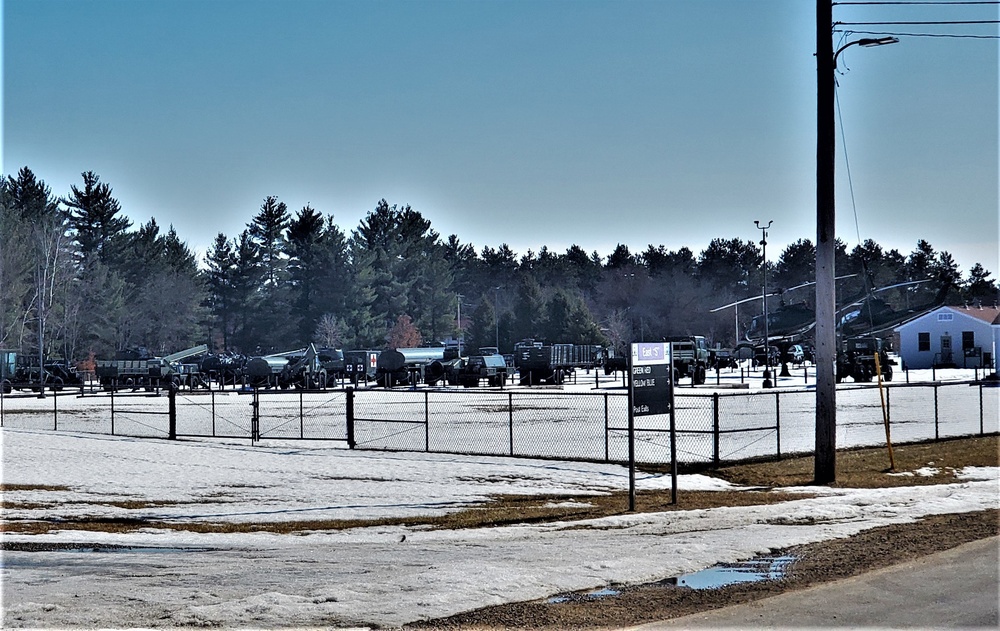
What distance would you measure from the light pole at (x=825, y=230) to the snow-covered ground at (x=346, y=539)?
63.4 inches

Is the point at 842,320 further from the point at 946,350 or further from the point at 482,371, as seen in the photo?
the point at 482,371

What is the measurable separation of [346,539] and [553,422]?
19995 millimetres

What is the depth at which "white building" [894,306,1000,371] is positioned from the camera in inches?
3361

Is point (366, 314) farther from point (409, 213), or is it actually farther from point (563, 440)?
point (563, 440)

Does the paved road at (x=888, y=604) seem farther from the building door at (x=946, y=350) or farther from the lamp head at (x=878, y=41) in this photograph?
the building door at (x=946, y=350)

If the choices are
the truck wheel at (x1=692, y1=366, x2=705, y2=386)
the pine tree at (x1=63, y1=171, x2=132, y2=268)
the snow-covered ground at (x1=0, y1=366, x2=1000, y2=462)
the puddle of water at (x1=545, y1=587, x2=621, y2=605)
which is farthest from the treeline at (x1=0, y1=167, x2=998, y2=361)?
the puddle of water at (x1=545, y1=587, x2=621, y2=605)

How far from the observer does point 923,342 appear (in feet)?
288

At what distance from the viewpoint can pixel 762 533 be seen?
12344mm

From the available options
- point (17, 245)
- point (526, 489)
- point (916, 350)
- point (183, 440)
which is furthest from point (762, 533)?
point (916, 350)

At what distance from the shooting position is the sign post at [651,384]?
1505 centimetres

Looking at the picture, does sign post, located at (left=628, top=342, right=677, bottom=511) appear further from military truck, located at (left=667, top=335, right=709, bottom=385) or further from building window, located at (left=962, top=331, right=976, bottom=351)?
building window, located at (left=962, top=331, right=976, bottom=351)

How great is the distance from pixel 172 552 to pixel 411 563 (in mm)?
2698

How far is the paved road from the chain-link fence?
8916 millimetres

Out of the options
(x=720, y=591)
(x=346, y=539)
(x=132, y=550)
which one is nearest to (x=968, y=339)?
(x=346, y=539)
